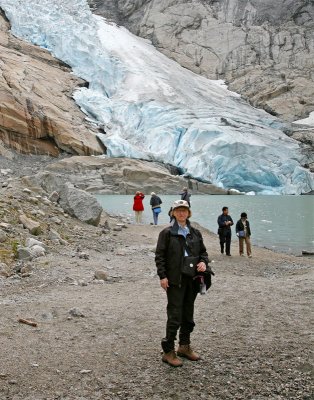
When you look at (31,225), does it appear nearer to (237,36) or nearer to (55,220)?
(55,220)

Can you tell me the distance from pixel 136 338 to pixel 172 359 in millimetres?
823

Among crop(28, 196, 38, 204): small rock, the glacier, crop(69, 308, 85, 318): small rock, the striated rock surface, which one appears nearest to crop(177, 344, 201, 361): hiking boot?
crop(69, 308, 85, 318): small rock

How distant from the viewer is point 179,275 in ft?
14.4

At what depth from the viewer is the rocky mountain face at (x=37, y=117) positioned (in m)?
54.1

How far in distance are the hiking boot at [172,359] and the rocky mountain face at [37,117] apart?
5167cm

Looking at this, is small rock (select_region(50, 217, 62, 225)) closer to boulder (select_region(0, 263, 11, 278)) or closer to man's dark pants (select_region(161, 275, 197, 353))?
boulder (select_region(0, 263, 11, 278))

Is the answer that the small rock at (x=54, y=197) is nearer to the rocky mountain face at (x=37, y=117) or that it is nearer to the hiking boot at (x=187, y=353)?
the hiking boot at (x=187, y=353)

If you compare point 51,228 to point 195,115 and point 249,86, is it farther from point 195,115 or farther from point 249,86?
point 249,86

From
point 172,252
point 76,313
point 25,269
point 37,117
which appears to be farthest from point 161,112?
point 172,252

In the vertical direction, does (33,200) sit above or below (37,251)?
above

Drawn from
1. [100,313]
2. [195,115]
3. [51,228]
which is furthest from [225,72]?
[100,313]

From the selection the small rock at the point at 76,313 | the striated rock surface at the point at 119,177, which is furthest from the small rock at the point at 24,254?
the striated rock surface at the point at 119,177

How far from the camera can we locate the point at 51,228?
1193 cm

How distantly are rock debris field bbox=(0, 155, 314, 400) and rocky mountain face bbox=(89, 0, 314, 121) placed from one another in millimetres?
75275
